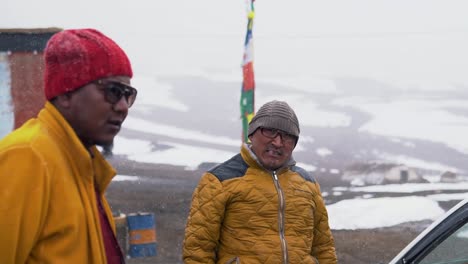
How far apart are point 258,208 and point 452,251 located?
1.04 m

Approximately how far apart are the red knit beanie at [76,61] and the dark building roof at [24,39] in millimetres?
5719

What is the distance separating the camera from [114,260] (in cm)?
198

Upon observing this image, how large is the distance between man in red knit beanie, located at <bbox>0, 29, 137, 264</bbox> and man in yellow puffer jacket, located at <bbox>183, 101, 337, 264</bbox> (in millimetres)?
1184

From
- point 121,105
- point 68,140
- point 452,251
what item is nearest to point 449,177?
point 452,251

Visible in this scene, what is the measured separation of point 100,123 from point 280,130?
4.96ft

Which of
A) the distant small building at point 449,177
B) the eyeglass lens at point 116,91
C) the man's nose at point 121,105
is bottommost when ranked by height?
the distant small building at point 449,177

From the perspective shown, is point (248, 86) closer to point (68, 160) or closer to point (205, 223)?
point (205, 223)

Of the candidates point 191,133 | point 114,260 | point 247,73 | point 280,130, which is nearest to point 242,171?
point 280,130

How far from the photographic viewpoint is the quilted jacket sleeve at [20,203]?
1643mm

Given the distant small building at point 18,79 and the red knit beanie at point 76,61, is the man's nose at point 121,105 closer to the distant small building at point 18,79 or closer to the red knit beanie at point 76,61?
the red knit beanie at point 76,61

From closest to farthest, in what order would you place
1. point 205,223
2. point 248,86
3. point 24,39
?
point 205,223, point 24,39, point 248,86

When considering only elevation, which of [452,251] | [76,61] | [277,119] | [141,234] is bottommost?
[141,234]

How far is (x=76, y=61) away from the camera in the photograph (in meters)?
1.82

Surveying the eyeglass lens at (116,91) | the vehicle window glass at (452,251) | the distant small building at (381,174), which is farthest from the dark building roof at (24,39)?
the distant small building at (381,174)
